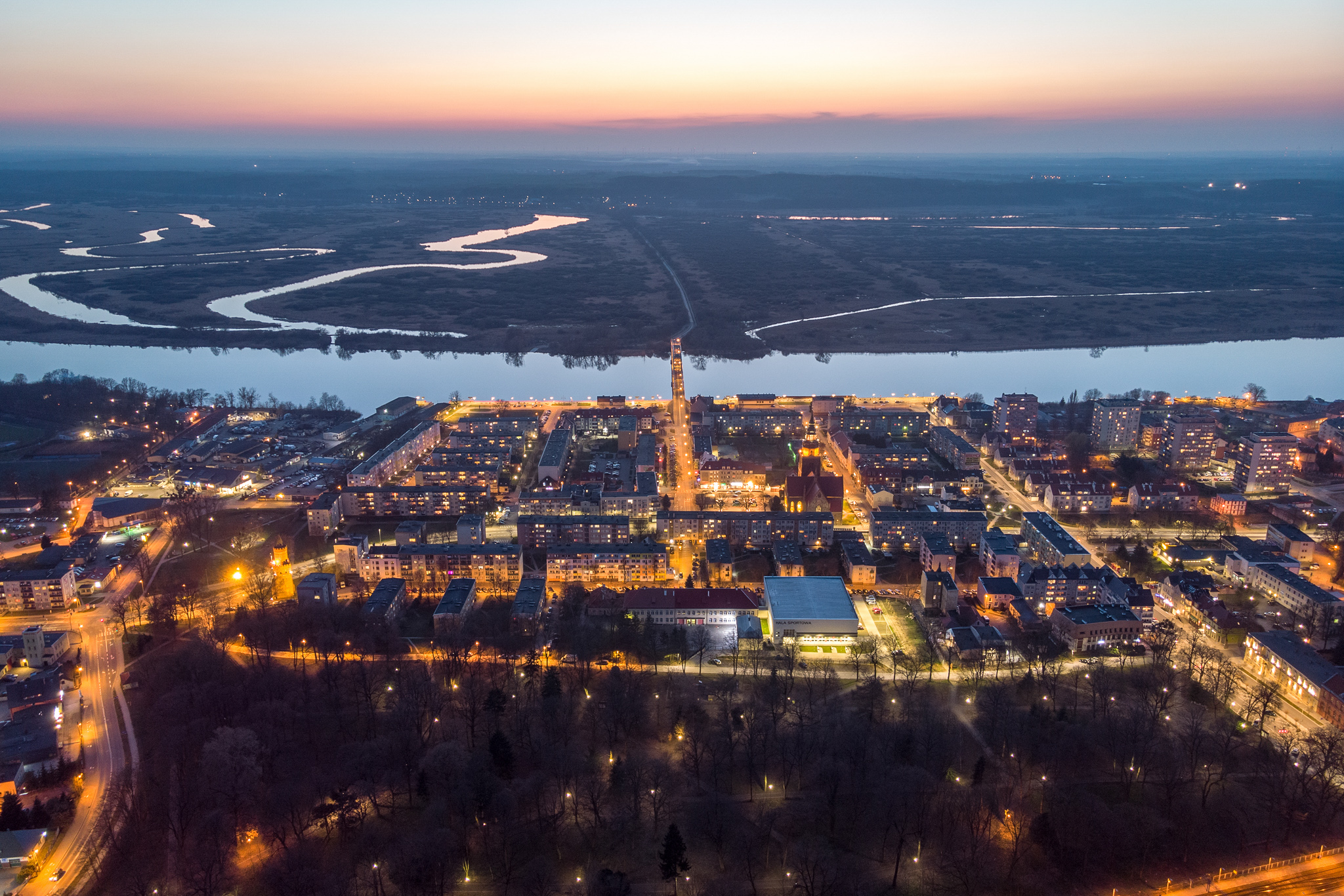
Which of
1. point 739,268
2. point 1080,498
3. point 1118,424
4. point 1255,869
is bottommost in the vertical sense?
point 1255,869

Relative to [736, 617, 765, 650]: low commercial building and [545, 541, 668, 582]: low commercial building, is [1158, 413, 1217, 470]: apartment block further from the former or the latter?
[545, 541, 668, 582]: low commercial building

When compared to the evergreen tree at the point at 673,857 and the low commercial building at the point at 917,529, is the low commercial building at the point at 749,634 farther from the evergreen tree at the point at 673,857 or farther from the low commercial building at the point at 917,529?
the evergreen tree at the point at 673,857

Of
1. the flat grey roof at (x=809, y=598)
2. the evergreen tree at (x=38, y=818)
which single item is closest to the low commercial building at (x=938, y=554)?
the flat grey roof at (x=809, y=598)

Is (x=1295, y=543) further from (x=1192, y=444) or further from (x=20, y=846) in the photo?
(x=20, y=846)

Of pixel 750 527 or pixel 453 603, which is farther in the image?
pixel 750 527

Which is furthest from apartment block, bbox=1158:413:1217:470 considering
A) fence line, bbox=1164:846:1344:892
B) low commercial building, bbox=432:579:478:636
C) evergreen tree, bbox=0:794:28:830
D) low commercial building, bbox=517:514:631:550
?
evergreen tree, bbox=0:794:28:830

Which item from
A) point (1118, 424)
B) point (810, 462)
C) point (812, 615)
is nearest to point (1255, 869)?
point (812, 615)

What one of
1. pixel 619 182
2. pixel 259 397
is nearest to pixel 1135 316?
pixel 259 397

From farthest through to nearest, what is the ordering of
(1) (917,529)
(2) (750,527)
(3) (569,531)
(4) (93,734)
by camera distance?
(2) (750,527) → (1) (917,529) → (3) (569,531) → (4) (93,734)
